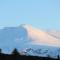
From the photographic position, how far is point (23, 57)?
9.46m

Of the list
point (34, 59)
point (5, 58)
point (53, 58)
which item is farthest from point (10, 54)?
point (53, 58)

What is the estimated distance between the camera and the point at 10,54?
31.7 feet

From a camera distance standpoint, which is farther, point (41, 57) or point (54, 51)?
point (54, 51)

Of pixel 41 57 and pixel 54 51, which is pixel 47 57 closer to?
pixel 41 57

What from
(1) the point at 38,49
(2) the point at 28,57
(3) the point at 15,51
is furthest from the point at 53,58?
(1) the point at 38,49

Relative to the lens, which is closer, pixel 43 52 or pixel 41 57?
pixel 41 57

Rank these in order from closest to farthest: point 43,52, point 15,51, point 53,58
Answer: point 53,58
point 15,51
point 43,52

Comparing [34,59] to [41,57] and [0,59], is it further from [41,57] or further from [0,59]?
[0,59]

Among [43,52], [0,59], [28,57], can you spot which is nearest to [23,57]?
[28,57]

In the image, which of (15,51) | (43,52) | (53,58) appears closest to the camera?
(53,58)

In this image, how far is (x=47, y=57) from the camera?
9.41 meters

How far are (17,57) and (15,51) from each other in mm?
509

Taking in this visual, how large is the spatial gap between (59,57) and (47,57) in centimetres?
42

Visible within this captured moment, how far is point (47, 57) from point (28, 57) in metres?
0.66
